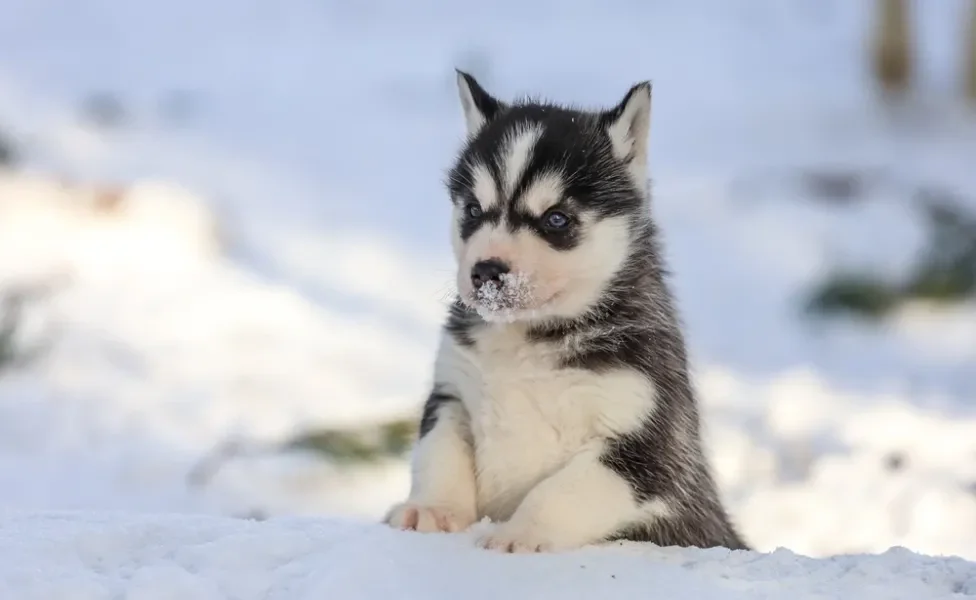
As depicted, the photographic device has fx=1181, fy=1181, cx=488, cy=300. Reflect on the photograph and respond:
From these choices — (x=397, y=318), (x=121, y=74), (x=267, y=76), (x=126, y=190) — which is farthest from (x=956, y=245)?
(x=121, y=74)

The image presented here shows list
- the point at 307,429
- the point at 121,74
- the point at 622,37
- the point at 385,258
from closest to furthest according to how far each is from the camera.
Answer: the point at 307,429, the point at 385,258, the point at 121,74, the point at 622,37

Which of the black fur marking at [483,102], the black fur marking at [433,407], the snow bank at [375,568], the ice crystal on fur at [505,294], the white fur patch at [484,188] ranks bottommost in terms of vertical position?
the snow bank at [375,568]

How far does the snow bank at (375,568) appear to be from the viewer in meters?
2.60

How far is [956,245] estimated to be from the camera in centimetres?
893

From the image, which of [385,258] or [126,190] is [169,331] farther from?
[385,258]

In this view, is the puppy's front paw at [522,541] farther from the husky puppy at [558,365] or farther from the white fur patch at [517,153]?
the white fur patch at [517,153]

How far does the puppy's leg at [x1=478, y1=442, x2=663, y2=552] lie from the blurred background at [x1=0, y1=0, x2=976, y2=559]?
0.72 m

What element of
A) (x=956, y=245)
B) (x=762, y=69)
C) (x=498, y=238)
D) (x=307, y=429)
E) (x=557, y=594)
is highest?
(x=762, y=69)

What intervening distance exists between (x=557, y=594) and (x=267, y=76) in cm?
1220

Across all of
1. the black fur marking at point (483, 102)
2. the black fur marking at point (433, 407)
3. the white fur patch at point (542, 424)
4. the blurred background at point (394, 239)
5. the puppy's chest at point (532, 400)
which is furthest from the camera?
the blurred background at point (394, 239)

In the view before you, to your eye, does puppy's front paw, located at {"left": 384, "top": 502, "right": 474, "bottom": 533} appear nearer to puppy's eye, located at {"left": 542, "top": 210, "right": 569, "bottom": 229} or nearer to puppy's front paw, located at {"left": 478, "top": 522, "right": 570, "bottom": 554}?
puppy's front paw, located at {"left": 478, "top": 522, "right": 570, "bottom": 554}

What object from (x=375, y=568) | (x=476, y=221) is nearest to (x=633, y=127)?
(x=476, y=221)

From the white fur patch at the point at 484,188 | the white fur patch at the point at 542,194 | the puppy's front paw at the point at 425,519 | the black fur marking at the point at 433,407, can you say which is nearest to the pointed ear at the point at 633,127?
the white fur patch at the point at 542,194

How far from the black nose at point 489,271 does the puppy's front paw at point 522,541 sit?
0.61m
